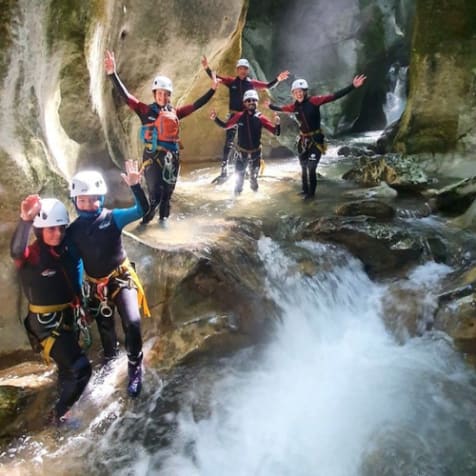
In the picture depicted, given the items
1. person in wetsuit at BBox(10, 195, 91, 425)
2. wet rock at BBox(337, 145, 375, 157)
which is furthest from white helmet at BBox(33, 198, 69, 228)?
wet rock at BBox(337, 145, 375, 157)

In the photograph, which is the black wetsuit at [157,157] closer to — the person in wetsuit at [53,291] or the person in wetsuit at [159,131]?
the person in wetsuit at [159,131]

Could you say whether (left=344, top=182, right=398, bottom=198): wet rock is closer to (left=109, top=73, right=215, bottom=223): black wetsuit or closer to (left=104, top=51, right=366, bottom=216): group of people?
(left=104, top=51, right=366, bottom=216): group of people

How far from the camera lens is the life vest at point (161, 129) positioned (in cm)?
686

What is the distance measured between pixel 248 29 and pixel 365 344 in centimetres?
1753

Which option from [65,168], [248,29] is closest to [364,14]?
[248,29]

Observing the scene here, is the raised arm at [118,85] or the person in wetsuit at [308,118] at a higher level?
the raised arm at [118,85]

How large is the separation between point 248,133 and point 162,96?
308cm

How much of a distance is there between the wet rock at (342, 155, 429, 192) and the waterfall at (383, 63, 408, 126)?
1349 cm

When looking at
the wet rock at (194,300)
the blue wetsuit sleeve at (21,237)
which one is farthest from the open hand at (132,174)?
the wet rock at (194,300)

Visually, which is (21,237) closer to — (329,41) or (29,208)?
(29,208)

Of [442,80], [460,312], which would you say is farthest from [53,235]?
[442,80]

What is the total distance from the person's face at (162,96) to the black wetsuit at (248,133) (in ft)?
9.22

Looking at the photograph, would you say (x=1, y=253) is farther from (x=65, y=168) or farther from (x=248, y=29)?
(x=248, y=29)

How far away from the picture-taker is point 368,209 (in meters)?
8.73
